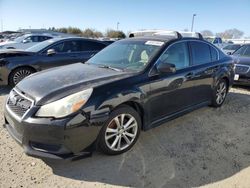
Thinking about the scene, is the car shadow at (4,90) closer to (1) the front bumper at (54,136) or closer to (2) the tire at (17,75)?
(2) the tire at (17,75)

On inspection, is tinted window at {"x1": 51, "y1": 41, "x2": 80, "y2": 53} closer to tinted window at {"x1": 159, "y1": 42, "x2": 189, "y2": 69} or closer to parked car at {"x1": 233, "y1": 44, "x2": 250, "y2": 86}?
tinted window at {"x1": 159, "y1": 42, "x2": 189, "y2": 69}

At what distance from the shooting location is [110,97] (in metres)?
3.23

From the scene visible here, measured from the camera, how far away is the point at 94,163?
3357 mm

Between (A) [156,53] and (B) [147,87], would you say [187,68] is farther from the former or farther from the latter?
(B) [147,87]

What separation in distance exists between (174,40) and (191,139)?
1638mm

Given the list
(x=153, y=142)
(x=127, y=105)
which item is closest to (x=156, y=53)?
(x=127, y=105)

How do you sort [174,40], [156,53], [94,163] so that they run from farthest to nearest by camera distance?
[174,40] < [156,53] < [94,163]

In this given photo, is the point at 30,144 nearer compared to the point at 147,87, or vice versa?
the point at 30,144

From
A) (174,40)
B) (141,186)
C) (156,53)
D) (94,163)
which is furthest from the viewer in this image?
(174,40)

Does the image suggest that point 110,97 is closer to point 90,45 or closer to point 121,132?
point 121,132

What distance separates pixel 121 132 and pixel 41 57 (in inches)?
176

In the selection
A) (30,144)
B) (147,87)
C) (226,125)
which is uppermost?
(147,87)

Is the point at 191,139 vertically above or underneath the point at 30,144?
underneath

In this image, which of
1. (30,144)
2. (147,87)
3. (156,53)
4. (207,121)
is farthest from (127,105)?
(207,121)
